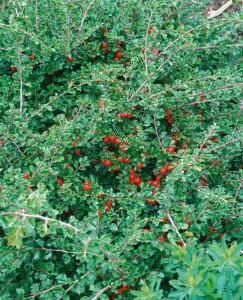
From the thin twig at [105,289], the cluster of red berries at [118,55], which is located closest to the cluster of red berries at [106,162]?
the thin twig at [105,289]

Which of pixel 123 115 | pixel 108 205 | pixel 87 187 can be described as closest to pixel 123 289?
pixel 108 205

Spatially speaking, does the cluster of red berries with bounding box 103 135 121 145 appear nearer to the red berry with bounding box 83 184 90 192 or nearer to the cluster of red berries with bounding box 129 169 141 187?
the cluster of red berries with bounding box 129 169 141 187

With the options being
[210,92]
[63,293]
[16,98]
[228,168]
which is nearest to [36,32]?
[16,98]

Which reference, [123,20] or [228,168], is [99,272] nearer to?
[228,168]

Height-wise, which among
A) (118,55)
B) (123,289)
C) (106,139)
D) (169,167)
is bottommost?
(123,289)

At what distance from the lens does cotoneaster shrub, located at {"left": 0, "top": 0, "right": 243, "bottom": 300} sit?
7.33 ft

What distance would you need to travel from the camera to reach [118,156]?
281 cm

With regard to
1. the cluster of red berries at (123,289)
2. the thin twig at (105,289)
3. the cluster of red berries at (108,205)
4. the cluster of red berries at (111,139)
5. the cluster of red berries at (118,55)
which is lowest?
the cluster of red berries at (123,289)

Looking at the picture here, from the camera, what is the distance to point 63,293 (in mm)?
2297

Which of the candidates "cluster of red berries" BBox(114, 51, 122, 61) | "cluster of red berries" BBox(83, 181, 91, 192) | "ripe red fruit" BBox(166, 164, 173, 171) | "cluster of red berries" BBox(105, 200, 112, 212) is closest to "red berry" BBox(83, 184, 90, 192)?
"cluster of red berries" BBox(83, 181, 91, 192)

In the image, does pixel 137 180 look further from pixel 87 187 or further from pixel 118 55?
pixel 118 55

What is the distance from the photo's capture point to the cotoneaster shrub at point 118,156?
2.23 m

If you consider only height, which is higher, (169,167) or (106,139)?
(106,139)

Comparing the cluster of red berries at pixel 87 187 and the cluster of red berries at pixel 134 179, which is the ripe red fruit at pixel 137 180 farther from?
the cluster of red berries at pixel 87 187
